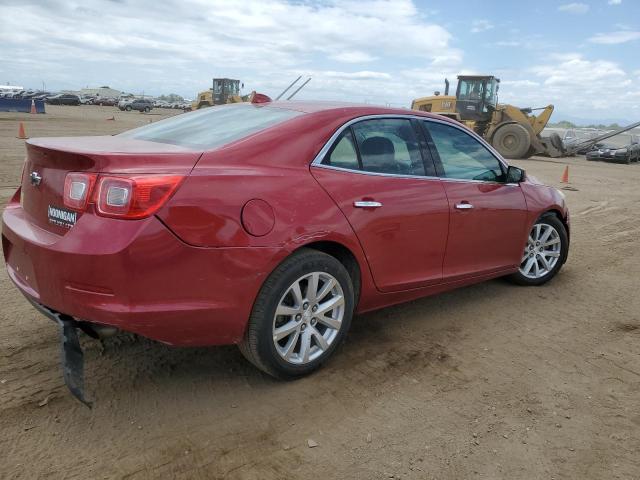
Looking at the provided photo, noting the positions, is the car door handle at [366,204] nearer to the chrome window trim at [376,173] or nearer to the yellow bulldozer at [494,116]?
the chrome window trim at [376,173]

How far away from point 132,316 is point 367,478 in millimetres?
1280

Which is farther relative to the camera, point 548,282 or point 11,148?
point 11,148

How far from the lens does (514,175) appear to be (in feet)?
14.9

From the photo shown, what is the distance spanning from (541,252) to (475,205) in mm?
1338

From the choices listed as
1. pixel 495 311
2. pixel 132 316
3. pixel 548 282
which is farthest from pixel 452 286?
pixel 132 316

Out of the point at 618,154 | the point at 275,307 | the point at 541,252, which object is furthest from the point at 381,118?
the point at 618,154

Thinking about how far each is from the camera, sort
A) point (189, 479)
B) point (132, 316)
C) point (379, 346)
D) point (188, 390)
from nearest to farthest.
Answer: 1. point (189, 479)
2. point (132, 316)
3. point (188, 390)
4. point (379, 346)

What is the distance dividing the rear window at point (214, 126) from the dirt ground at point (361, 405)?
1.33 m

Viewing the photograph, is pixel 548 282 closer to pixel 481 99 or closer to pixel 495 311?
pixel 495 311

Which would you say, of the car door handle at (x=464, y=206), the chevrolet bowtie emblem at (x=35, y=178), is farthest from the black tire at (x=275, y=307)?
the chevrolet bowtie emblem at (x=35, y=178)

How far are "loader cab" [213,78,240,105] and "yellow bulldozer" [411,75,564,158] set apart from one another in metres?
17.9

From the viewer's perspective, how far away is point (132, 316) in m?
2.53

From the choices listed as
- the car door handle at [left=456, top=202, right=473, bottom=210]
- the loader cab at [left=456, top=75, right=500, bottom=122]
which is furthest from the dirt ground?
the loader cab at [left=456, top=75, right=500, bottom=122]

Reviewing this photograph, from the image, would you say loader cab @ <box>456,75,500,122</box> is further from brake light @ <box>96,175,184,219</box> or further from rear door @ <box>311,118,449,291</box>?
brake light @ <box>96,175,184,219</box>
